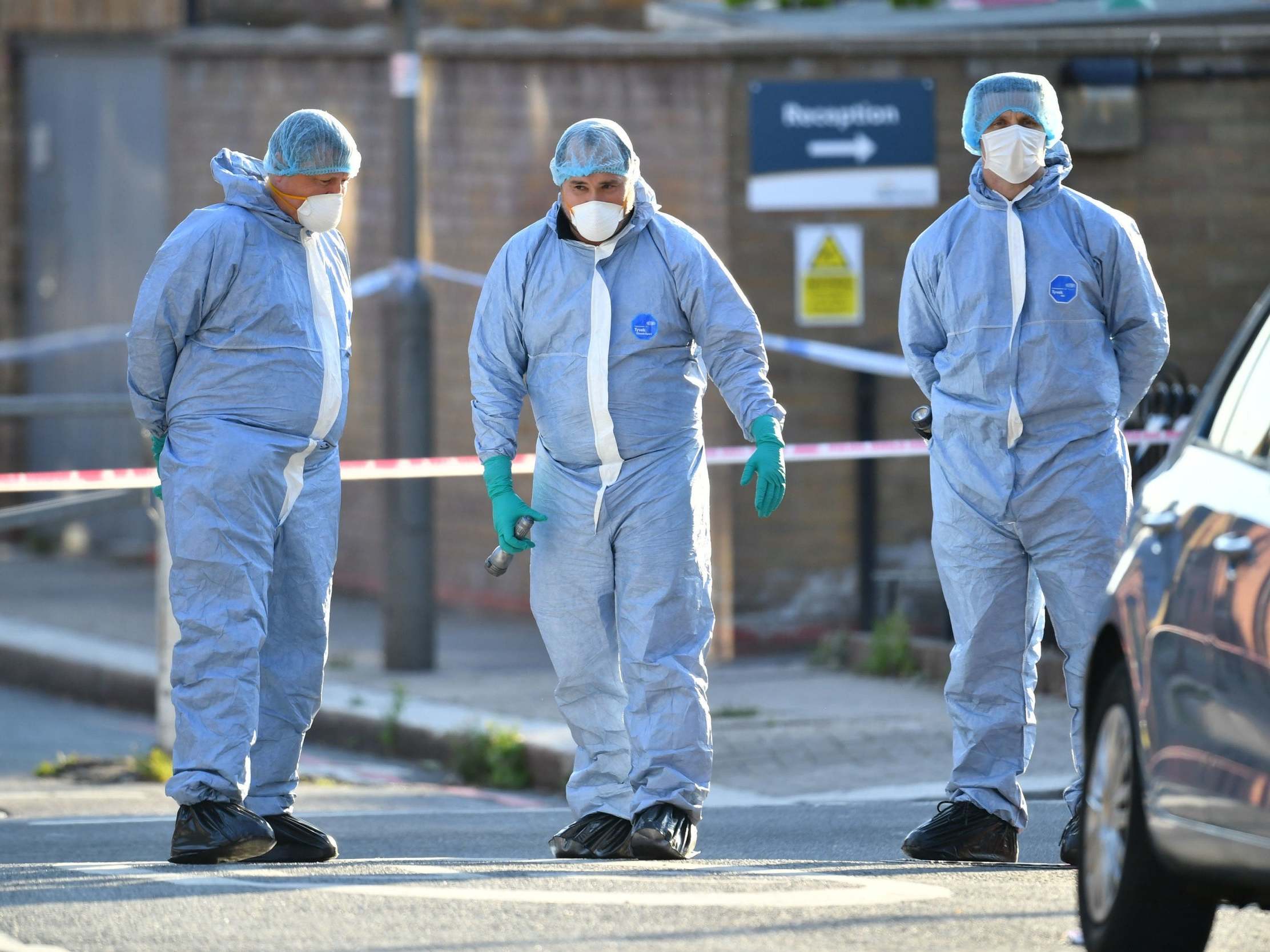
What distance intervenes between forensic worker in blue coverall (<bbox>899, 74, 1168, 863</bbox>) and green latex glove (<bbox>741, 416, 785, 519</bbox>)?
41cm

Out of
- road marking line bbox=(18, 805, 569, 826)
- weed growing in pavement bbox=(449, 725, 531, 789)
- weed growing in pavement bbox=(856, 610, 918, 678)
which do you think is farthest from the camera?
weed growing in pavement bbox=(856, 610, 918, 678)

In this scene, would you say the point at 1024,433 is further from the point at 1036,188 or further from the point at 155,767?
the point at 155,767

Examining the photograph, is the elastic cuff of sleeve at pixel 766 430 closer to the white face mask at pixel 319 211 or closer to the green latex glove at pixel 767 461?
the green latex glove at pixel 767 461

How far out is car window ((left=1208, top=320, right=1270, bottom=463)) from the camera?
4848mm

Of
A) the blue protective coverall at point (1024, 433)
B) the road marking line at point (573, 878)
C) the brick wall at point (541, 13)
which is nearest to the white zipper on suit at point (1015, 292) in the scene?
the blue protective coverall at point (1024, 433)

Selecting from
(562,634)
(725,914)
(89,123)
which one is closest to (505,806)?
(562,634)

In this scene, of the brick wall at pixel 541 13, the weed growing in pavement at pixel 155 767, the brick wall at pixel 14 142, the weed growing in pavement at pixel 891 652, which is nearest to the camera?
the weed growing in pavement at pixel 155 767

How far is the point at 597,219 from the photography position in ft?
21.5

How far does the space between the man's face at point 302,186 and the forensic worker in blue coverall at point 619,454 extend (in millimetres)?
481

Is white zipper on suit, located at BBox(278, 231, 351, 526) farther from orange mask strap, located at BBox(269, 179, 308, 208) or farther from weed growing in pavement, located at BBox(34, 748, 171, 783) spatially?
weed growing in pavement, located at BBox(34, 748, 171, 783)

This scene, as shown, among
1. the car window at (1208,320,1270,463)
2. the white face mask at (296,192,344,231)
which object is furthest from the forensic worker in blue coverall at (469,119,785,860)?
the car window at (1208,320,1270,463)

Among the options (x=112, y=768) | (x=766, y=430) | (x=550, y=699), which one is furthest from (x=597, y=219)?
(x=550, y=699)

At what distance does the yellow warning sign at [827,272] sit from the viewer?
11.5 m

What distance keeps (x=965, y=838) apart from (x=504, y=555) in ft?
4.66
